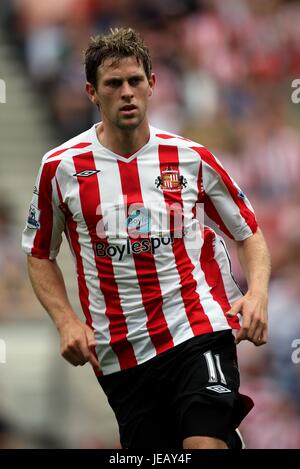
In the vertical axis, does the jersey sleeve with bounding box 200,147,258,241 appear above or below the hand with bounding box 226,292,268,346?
above

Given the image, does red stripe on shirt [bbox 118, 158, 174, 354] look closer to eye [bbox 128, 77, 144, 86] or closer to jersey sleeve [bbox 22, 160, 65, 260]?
jersey sleeve [bbox 22, 160, 65, 260]

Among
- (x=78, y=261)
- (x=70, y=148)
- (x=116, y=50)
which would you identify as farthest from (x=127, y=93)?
(x=78, y=261)

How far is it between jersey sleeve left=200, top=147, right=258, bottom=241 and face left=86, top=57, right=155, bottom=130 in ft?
1.15

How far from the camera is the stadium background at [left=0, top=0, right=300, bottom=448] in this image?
→ 8156 millimetres

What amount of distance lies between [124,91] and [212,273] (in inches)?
33.0

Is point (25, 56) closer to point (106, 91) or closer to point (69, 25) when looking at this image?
point (69, 25)

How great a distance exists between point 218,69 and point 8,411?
3.32 metres

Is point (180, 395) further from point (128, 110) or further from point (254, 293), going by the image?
point (128, 110)

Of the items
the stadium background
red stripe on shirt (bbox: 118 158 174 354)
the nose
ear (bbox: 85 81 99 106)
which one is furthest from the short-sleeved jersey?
the stadium background

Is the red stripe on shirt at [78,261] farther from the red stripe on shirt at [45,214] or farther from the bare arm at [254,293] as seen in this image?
the bare arm at [254,293]

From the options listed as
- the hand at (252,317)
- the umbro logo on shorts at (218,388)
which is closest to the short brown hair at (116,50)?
the hand at (252,317)

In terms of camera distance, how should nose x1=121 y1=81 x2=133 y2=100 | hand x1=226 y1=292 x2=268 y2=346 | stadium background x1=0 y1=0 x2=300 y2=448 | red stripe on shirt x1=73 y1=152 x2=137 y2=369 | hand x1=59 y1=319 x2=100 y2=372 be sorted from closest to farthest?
hand x1=226 y1=292 x2=268 y2=346
hand x1=59 y1=319 x2=100 y2=372
nose x1=121 y1=81 x2=133 y2=100
red stripe on shirt x1=73 y1=152 x2=137 y2=369
stadium background x1=0 y1=0 x2=300 y2=448
